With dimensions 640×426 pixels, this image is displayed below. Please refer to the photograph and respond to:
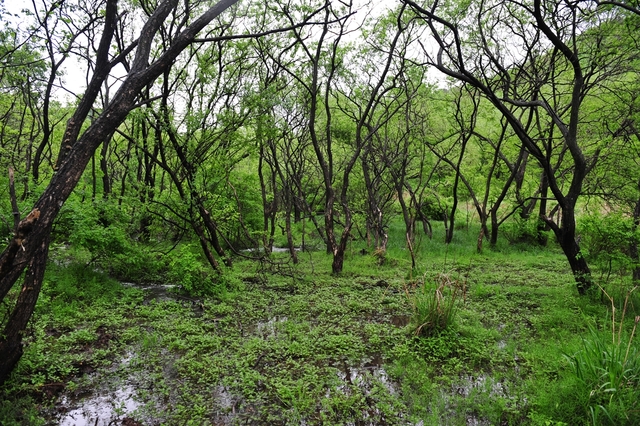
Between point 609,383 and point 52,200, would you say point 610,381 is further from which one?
point 52,200

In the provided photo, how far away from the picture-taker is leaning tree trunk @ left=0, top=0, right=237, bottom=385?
319 centimetres

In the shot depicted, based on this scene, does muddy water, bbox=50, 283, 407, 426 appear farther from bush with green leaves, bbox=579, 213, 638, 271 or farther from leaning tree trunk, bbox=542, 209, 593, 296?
bush with green leaves, bbox=579, 213, 638, 271

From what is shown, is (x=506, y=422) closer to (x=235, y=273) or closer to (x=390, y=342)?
(x=390, y=342)

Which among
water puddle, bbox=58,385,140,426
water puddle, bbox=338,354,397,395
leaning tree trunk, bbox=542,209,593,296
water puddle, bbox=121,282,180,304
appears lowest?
water puddle, bbox=58,385,140,426

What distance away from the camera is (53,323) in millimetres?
6023

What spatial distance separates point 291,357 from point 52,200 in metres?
3.31

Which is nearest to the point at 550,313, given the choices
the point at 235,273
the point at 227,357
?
the point at 227,357

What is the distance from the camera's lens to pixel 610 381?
341 centimetres

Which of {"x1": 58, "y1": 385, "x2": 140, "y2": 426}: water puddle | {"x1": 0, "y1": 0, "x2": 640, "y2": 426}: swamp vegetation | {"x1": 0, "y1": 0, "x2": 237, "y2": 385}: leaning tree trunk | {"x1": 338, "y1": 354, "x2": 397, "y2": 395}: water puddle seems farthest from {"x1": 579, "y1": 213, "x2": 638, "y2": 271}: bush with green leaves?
{"x1": 58, "y1": 385, "x2": 140, "y2": 426}: water puddle

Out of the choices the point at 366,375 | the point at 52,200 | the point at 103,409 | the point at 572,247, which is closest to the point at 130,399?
the point at 103,409

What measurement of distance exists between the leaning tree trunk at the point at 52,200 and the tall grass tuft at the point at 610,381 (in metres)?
4.73

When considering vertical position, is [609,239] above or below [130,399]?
above

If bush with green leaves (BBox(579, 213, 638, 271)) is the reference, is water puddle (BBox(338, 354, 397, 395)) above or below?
below

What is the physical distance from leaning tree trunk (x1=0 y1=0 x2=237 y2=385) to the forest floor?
2.33 ft
